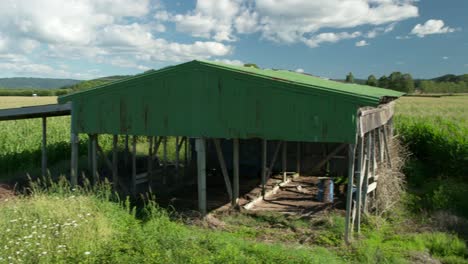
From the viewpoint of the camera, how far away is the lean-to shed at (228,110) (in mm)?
9562

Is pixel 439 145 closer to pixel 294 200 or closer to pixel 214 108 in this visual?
pixel 294 200

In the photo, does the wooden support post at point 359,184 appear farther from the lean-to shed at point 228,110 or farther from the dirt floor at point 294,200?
the dirt floor at point 294,200

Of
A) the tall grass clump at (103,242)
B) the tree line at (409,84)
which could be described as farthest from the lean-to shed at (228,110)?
the tree line at (409,84)

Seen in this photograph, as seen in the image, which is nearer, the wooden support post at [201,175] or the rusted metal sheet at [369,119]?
A: the rusted metal sheet at [369,119]

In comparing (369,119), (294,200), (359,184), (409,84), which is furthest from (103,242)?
(409,84)

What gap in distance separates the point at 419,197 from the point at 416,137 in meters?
5.71

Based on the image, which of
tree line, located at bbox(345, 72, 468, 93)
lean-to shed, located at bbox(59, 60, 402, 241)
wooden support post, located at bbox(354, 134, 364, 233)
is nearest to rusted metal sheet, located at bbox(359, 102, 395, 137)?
lean-to shed, located at bbox(59, 60, 402, 241)

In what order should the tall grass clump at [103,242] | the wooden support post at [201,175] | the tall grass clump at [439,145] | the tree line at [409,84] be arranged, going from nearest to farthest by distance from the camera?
1. the tall grass clump at [103,242]
2. the wooden support post at [201,175]
3. the tall grass clump at [439,145]
4. the tree line at [409,84]

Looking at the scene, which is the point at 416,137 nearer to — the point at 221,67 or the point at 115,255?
the point at 221,67

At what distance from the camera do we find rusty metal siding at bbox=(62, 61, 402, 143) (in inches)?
380

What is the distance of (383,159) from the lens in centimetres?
1603

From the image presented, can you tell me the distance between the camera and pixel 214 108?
1080 centimetres

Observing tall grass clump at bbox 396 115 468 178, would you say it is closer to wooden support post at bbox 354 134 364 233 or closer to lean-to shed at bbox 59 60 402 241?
lean-to shed at bbox 59 60 402 241

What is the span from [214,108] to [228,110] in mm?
397
